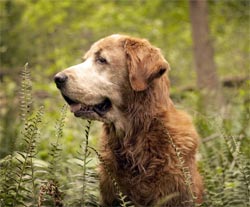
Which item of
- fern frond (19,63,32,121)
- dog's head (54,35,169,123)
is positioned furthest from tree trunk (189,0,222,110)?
fern frond (19,63,32,121)

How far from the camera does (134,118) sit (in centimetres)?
546

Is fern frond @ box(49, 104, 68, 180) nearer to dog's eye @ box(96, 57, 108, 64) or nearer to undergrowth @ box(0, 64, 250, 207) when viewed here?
undergrowth @ box(0, 64, 250, 207)

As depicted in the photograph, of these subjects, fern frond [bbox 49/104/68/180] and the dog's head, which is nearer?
fern frond [bbox 49/104/68/180]

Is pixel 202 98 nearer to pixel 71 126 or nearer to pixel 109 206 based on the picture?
pixel 71 126

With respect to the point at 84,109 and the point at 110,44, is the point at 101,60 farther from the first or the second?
the point at 84,109

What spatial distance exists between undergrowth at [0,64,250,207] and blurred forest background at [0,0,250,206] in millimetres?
30

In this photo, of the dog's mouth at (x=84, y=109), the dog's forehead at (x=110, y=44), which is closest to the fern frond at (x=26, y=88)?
the dog's mouth at (x=84, y=109)

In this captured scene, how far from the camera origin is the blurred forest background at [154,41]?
22.0 ft

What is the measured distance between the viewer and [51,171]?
4844 millimetres

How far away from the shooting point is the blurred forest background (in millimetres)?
6703

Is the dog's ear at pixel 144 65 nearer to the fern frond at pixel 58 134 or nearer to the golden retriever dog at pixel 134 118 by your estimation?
the golden retriever dog at pixel 134 118

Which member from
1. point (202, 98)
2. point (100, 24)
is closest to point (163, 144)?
point (202, 98)

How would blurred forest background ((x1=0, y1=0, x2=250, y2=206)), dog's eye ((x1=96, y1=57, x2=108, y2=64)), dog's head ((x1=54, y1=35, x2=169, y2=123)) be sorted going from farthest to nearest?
1. blurred forest background ((x1=0, y1=0, x2=250, y2=206))
2. dog's eye ((x1=96, y1=57, x2=108, y2=64))
3. dog's head ((x1=54, y1=35, x2=169, y2=123))

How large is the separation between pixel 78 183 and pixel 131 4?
491 inches
